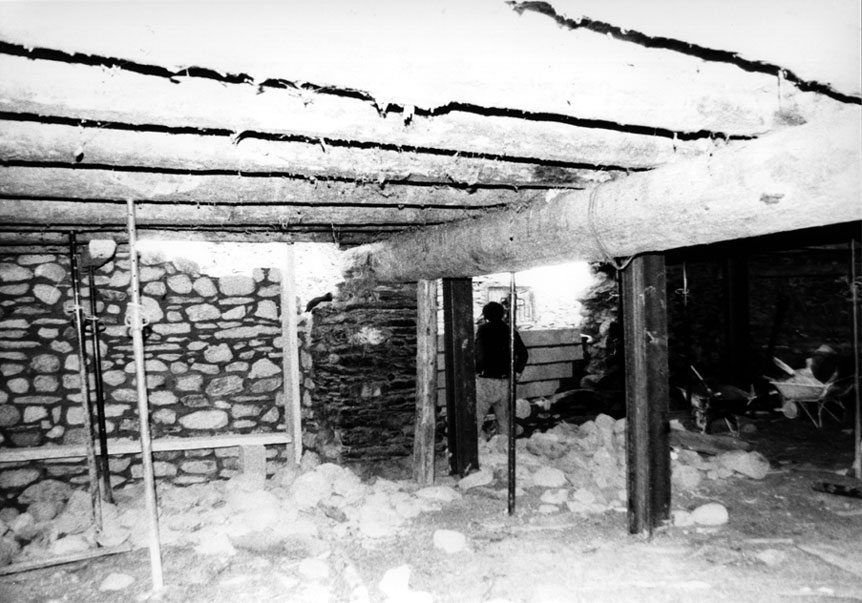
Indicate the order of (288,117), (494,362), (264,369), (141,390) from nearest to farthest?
(288,117) → (141,390) → (264,369) → (494,362)

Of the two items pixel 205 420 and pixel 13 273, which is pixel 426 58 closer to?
pixel 205 420

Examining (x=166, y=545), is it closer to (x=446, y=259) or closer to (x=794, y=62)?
(x=446, y=259)

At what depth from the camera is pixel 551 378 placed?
24.9ft

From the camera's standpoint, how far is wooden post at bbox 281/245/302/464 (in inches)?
222

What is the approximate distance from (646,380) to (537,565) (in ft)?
Result: 5.13

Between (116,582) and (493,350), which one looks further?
(493,350)

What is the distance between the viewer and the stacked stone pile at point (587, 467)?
4922 mm

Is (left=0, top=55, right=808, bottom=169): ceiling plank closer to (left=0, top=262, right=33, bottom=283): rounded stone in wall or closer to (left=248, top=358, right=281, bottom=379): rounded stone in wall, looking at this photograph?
(left=248, top=358, right=281, bottom=379): rounded stone in wall

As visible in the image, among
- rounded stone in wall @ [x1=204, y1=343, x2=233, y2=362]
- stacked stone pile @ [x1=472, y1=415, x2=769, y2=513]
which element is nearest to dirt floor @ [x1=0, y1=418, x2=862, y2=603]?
stacked stone pile @ [x1=472, y1=415, x2=769, y2=513]

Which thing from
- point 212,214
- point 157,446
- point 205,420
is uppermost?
point 212,214

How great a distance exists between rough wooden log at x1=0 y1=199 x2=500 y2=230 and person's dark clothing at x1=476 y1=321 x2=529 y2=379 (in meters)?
2.61

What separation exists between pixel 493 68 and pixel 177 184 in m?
2.04

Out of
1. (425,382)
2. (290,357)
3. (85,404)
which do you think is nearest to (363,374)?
(425,382)

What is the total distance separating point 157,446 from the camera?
5281 millimetres
